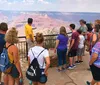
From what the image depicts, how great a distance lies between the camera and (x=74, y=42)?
6.50 metres

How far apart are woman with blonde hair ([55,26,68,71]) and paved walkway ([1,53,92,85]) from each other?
25 cm

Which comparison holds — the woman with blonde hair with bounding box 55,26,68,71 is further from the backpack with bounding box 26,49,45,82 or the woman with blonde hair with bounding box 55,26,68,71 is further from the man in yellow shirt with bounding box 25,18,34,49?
the backpack with bounding box 26,49,45,82

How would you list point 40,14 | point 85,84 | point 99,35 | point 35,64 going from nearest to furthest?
point 35,64 < point 99,35 < point 85,84 < point 40,14

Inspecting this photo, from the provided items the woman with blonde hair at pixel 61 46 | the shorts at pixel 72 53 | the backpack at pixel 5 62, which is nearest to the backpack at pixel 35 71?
the backpack at pixel 5 62

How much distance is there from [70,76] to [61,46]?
812 millimetres

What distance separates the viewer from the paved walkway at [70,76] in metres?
5.70

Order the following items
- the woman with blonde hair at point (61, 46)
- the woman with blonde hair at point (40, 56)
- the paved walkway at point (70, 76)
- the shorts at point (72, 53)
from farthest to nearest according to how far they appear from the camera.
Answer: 1. the shorts at point (72, 53)
2. the woman with blonde hair at point (61, 46)
3. the paved walkway at point (70, 76)
4. the woman with blonde hair at point (40, 56)

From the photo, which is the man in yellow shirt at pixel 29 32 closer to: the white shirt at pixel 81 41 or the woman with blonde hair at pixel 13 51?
the white shirt at pixel 81 41

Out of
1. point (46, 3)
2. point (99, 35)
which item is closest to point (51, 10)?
point (46, 3)

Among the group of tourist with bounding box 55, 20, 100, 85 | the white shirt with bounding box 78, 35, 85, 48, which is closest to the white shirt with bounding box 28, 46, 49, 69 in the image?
the group of tourist with bounding box 55, 20, 100, 85

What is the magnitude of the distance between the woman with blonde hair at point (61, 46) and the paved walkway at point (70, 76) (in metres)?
0.25

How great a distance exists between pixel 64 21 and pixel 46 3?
6.53 ft

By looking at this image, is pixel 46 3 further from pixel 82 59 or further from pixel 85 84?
pixel 85 84

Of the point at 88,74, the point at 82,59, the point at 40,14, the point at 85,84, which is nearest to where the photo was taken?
the point at 85,84
